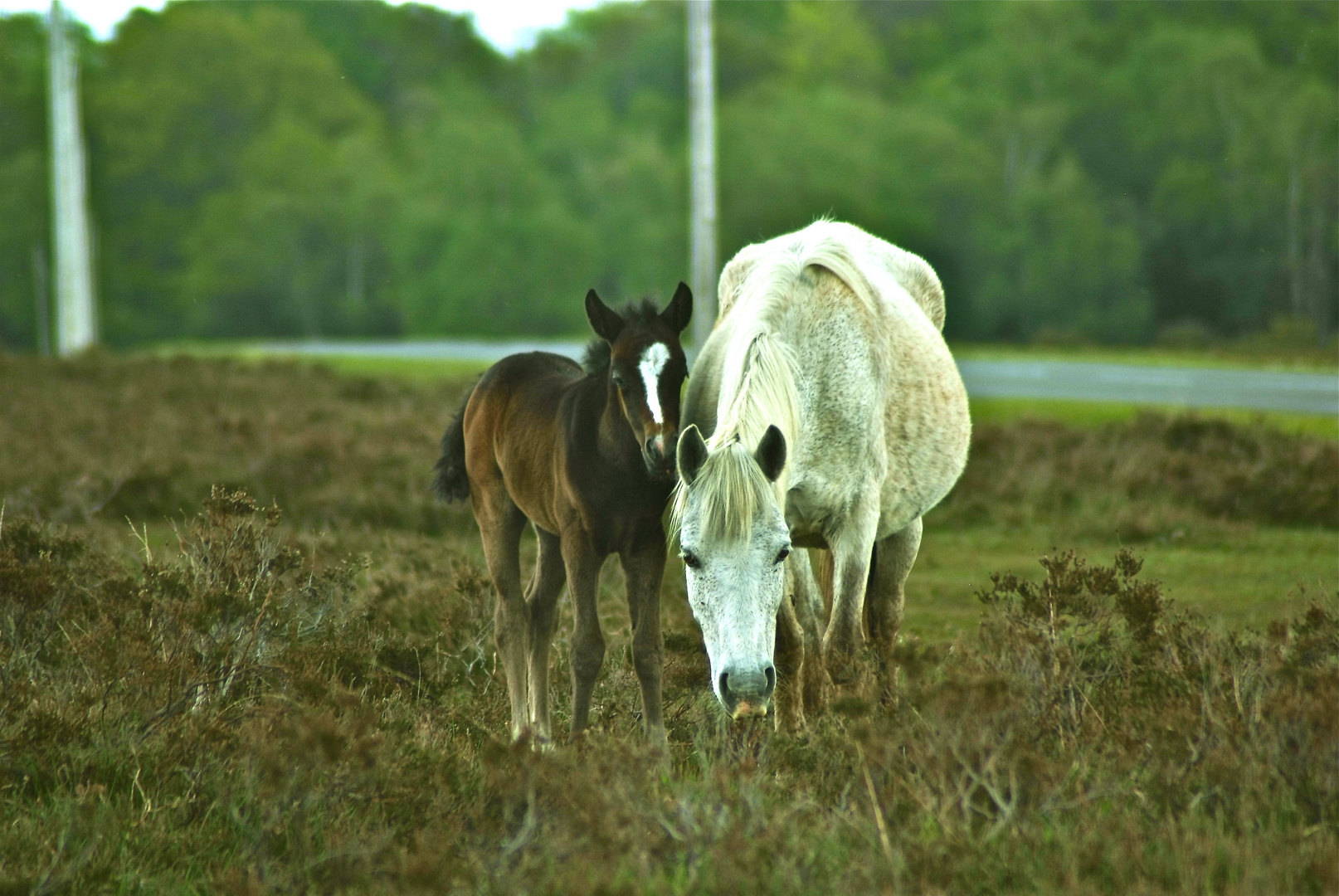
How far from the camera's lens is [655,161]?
47.3m

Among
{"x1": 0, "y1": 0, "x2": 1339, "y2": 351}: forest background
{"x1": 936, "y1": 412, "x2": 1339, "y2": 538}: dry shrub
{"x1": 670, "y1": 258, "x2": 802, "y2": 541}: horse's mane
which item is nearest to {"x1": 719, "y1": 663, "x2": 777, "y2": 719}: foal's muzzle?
{"x1": 670, "y1": 258, "x2": 802, "y2": 541}: horse's mane

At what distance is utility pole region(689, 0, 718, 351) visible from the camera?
16234mm

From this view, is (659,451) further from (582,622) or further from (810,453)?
(810,453)

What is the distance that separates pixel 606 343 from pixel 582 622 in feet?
3.52

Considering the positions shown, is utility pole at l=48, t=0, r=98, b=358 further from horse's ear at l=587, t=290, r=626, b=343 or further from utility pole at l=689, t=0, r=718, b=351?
horse's ear at l=587, t=290, r=626, b=343

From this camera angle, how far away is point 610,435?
4.93 meters

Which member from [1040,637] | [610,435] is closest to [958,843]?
[1040,637]

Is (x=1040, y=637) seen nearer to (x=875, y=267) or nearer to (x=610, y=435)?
(x=610, y=435)

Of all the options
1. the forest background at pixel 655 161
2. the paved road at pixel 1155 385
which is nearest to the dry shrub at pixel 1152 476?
the paved road at pixel 1155 385

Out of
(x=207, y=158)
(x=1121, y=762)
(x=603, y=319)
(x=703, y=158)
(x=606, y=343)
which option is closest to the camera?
(x=1121, y=762)

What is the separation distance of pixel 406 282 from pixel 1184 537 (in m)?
45.3

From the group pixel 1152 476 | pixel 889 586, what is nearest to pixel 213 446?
pixel 889 586

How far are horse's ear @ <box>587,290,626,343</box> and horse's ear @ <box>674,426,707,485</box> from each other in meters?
0.75

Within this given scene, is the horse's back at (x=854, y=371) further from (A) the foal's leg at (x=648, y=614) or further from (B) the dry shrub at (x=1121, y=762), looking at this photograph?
(B) the dry shrub at (x=1121, y=762)
